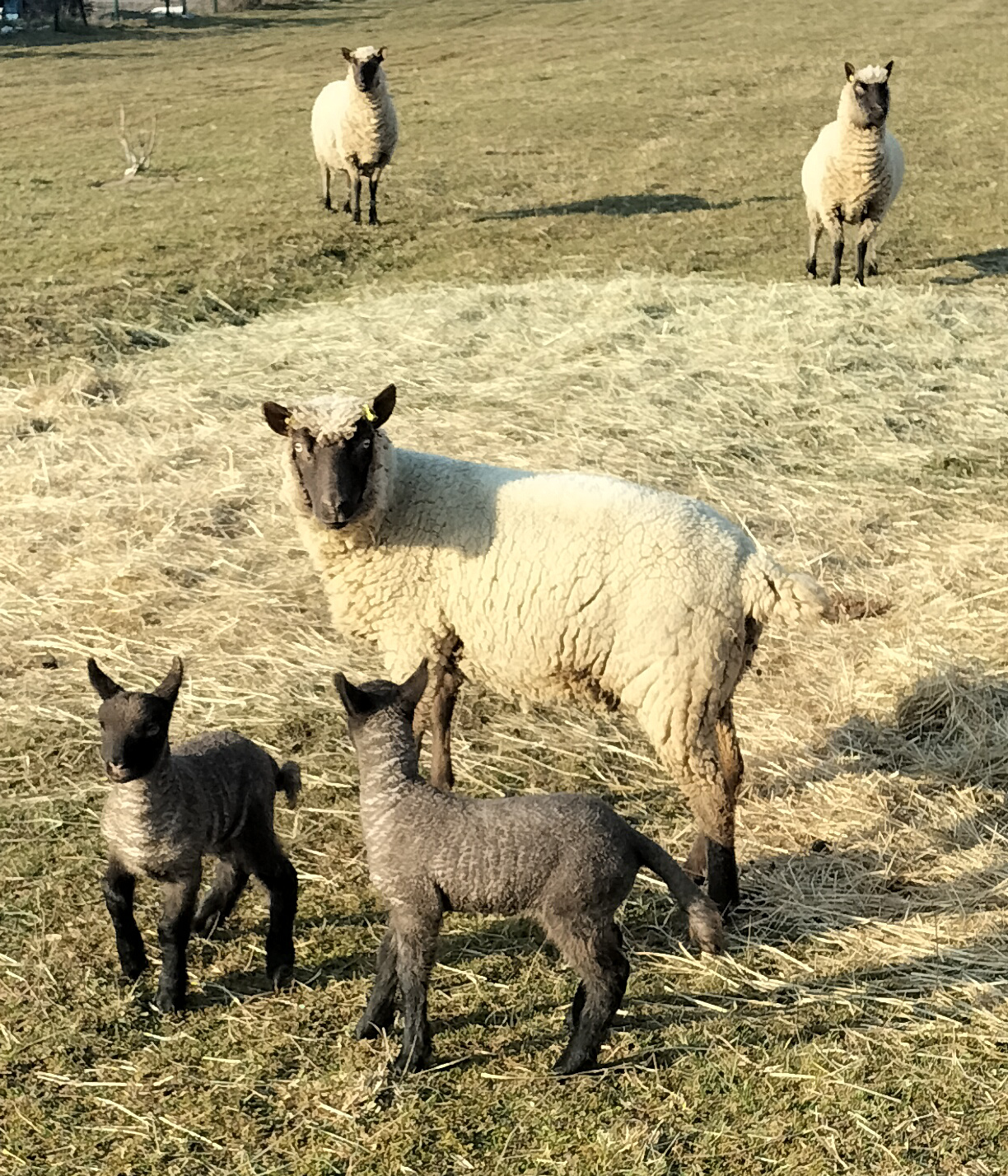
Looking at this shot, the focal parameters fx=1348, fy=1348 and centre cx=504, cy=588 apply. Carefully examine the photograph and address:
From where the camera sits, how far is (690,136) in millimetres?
22406

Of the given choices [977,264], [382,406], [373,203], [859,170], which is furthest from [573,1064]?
[373,203]

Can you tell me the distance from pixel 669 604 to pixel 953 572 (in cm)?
332

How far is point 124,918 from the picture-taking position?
14.0 ft

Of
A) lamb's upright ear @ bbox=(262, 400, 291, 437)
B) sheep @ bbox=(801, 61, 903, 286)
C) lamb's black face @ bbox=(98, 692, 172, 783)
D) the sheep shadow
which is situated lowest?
lamb's black face @ bbox=(98, 692, 172, 783)

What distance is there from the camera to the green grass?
46.9 ft

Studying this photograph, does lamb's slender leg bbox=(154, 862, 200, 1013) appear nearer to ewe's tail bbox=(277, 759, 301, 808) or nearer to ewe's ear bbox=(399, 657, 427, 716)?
ewe's tail bbox=(277, 759, 301, 808)

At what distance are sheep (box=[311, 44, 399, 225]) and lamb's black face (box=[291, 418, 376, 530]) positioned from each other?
39.4 feet

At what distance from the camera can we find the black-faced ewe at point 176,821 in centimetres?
398

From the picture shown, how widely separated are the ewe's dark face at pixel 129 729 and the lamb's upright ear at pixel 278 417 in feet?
4.56

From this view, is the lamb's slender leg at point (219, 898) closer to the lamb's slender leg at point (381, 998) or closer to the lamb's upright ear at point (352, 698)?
the lamb's slender leg at point (381, 998)

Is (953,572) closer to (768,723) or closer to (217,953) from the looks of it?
(768,723)

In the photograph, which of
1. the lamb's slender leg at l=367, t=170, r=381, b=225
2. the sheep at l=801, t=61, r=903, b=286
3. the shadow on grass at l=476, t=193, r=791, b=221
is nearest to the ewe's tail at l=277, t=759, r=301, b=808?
the sheep at l=801, t=61, r=903, b=286

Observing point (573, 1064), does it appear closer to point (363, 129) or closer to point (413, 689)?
point (413, 689)

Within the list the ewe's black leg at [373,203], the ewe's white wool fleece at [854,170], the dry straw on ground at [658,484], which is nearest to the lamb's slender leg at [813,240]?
the ewe's white wool fleece at [854,170]
